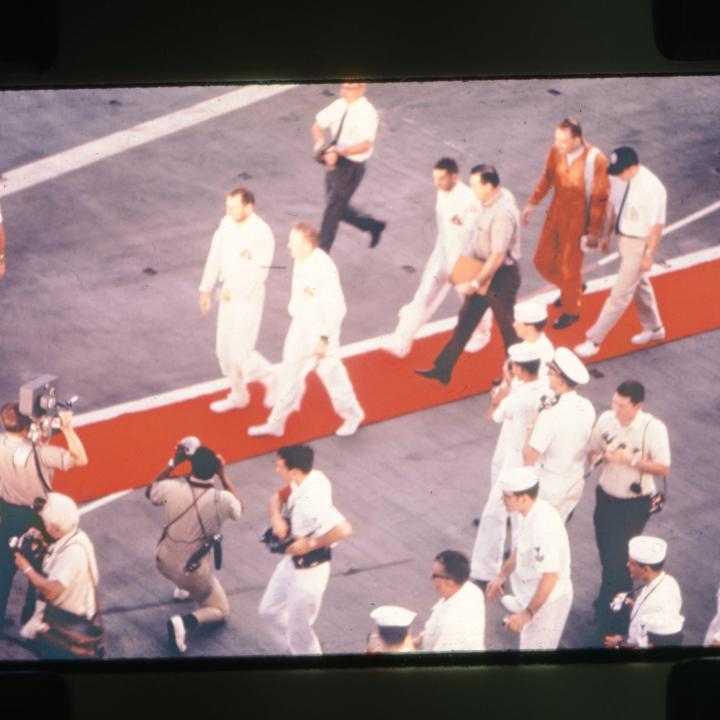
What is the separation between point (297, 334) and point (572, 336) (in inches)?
39.6

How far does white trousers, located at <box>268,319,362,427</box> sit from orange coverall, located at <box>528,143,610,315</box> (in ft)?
2.68

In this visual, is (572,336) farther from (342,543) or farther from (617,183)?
(342,543)

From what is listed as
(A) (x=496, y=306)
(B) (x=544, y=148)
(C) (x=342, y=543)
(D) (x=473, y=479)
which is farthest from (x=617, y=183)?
(C) (x=342, y=543)

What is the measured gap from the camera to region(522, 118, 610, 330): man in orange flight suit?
4.96 meters

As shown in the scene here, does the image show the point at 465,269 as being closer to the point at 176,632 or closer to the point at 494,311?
the point at 494,311

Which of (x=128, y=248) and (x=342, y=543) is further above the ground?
(x=128, y=248)

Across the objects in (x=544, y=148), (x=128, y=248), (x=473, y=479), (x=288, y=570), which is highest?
(x=544, y=148)

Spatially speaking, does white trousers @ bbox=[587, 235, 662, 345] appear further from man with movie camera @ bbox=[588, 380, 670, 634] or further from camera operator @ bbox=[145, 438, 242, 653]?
camera operator @ bbox=[145, 438, 242, 653]

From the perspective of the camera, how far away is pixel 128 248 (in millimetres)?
4902

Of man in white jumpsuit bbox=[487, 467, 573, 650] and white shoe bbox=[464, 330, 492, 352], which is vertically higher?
white shoe bbox=[464, 330, 492, 352]

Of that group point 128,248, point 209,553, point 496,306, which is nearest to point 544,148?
point 496,306

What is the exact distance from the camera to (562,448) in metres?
4.93

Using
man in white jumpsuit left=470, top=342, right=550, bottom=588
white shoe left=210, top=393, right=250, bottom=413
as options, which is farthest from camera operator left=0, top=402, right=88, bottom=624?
man in white jumpsuit left=470, top=342, right=550, bottom=588

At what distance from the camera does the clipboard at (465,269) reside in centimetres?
497
